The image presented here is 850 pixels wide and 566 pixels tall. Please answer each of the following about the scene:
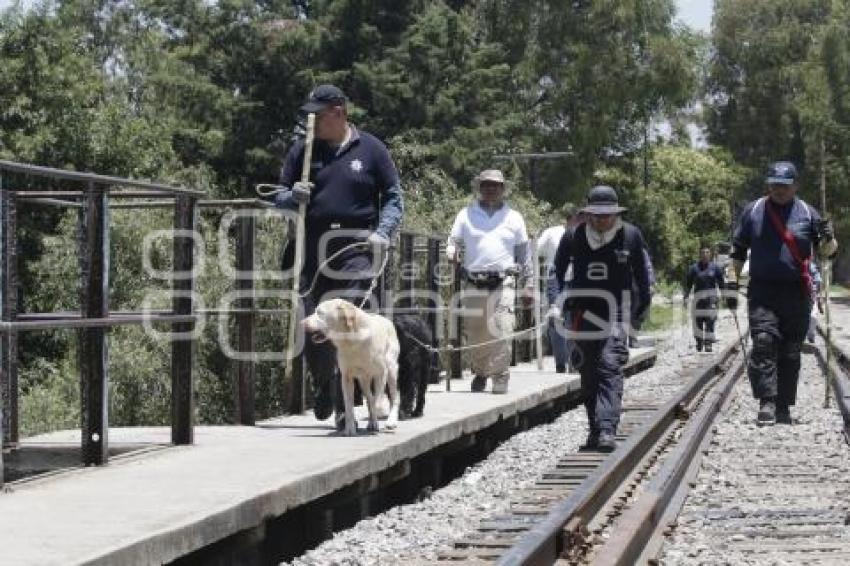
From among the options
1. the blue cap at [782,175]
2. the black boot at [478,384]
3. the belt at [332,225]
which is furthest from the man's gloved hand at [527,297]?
the belt at [332,225]

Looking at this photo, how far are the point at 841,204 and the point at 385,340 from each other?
60.1 metres

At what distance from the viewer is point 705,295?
2673cm

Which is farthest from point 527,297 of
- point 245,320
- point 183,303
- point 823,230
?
point 183,303

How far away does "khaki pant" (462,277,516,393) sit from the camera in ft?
43.5

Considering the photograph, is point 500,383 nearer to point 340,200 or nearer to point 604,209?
point 604,209

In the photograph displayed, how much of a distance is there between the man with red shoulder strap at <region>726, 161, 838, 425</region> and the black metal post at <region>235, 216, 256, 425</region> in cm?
428

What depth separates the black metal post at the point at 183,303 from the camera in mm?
8242

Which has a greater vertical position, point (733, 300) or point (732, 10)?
point (732, 10)

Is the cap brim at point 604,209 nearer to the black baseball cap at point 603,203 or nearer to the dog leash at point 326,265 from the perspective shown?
the black baseball cap at point 603,203

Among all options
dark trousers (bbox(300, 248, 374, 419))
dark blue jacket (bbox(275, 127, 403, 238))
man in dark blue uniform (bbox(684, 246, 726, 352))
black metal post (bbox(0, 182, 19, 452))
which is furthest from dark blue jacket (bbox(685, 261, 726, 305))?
black metal post (bbox(0, 182, 19, 452))

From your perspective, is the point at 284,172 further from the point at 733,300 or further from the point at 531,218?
the point at 531,218

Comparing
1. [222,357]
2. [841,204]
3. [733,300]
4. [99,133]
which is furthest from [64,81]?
[841,204]

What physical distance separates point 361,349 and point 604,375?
2.17 meters

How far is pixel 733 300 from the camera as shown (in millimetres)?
13211
